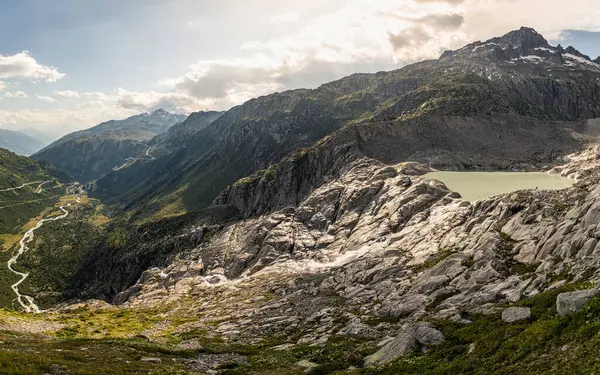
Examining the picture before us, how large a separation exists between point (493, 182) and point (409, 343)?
423ft

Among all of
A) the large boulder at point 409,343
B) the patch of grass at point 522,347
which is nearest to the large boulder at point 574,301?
the patch of grass at point 522,347

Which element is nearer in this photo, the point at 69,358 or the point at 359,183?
the point at 69,358

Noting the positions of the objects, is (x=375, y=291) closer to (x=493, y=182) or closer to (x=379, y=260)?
(x=379, y=260)

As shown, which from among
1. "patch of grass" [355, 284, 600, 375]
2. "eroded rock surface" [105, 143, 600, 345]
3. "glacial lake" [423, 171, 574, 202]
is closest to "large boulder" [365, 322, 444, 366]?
"patch of grass" [355, 284, 600, 375]

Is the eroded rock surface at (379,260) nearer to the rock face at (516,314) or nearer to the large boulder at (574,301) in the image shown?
the rock face at (516,314)

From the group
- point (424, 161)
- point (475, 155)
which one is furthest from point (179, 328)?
point (475, 155)

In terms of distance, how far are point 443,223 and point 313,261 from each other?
42.9 meters

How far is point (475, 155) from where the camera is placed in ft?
645

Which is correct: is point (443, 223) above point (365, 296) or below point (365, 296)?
above

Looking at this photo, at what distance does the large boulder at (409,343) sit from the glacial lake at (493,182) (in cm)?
8269

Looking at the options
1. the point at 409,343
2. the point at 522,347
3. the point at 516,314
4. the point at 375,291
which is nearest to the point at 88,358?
the point at 409,343

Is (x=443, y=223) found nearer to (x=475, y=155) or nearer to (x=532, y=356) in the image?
(x=532, y=356)

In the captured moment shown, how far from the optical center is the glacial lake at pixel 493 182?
124m

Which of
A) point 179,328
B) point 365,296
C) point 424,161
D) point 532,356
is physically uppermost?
point 424,161
